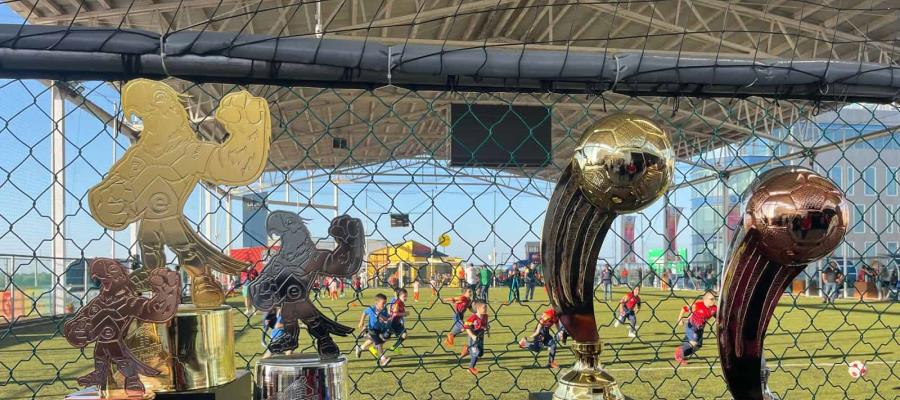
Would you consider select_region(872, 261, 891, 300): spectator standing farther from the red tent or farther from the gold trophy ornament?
the gold trophy ornament

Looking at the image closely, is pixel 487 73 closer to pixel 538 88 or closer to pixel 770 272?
pixel 538 88

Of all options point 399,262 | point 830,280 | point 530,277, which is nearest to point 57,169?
point 399,262

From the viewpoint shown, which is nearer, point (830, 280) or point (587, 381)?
point (587, 381)

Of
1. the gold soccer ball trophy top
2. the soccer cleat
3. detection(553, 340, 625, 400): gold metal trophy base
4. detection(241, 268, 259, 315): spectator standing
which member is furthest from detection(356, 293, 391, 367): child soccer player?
the gold soccer ball trophy top

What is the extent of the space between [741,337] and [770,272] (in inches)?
4.0

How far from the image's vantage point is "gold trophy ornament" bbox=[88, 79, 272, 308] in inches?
31.0

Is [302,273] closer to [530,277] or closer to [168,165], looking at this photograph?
[168,165]

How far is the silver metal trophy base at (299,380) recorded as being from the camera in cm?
76

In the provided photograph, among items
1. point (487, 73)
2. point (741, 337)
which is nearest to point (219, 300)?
point (487, 73)

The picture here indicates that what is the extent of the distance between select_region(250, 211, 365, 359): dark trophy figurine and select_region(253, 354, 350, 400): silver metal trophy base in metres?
0.04

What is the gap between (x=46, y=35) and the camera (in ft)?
3.01

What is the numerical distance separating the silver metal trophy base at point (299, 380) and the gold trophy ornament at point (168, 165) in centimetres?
19

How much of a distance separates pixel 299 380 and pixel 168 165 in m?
0.32

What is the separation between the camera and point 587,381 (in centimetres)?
85
